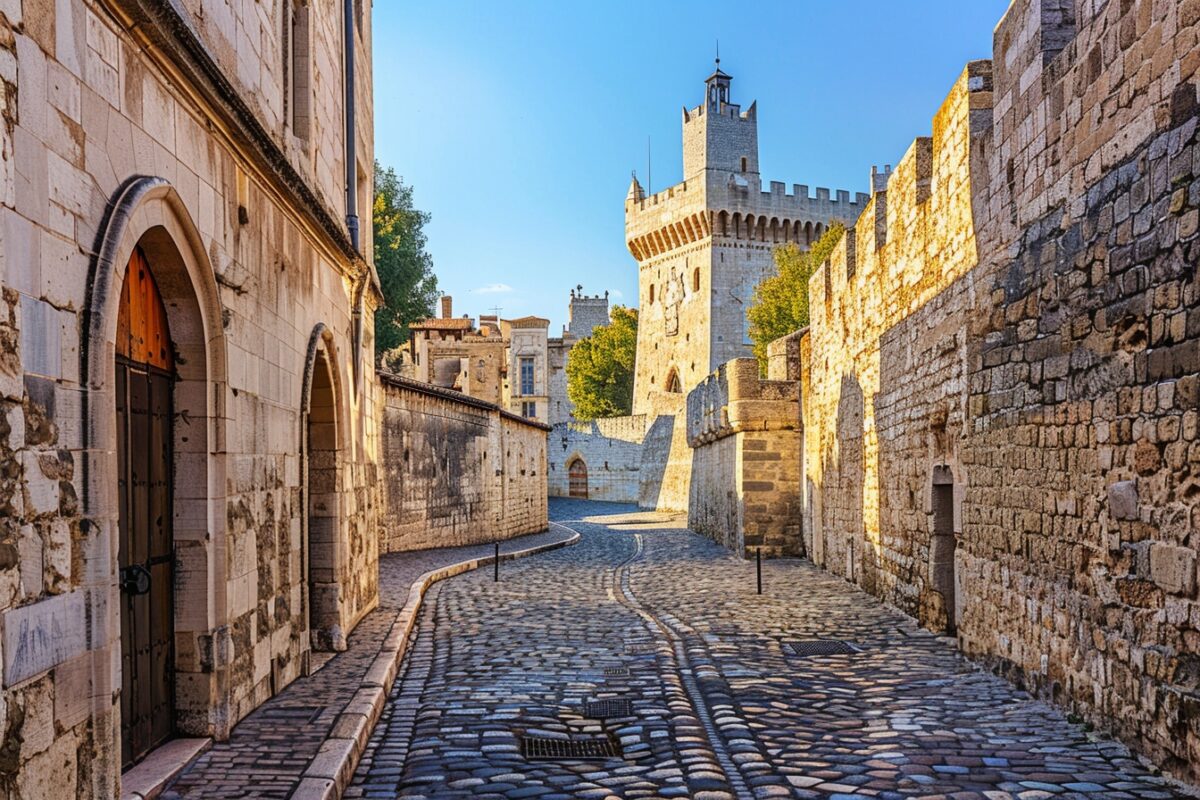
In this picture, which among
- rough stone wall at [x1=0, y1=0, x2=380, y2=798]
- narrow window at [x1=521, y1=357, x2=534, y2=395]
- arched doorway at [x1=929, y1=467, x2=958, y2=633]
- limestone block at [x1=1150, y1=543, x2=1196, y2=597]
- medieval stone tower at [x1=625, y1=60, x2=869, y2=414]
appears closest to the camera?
rough stone wall at [x1=0, y1=0, x2=380, y2=798]

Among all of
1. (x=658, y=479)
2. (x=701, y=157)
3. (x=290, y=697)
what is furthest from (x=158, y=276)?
(x=701, y=157)

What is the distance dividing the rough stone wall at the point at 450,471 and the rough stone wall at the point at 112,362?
8628 millimetres

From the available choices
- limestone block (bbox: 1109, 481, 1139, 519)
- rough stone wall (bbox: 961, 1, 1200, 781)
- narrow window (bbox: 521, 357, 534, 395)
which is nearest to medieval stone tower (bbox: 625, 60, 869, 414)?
narrow window (bbox: 521, 357, 534, 395)

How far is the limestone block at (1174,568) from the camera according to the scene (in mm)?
4609

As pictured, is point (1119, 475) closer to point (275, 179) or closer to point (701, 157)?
point (275, 179)

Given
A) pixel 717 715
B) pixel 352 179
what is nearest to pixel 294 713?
pixel 717 715

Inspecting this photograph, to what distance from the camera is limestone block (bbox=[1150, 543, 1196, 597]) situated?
15.1 ft

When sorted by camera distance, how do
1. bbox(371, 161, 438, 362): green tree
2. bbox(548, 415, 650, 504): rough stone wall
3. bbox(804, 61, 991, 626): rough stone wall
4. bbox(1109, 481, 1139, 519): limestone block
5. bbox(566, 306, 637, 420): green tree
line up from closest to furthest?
bbox(1109, 481, 1139, 519): limestone block, bbox(804, 61, 991, 626): rough stone wall, bbox(371, 161, 438, 362): green tree, bbox(548, 415, 650, 504): rough stone wall, bbox(566, 306, 637, 420): green tree

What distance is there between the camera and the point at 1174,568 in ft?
15.6

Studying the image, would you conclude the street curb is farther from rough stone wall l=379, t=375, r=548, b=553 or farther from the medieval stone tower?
the medieval stone tower

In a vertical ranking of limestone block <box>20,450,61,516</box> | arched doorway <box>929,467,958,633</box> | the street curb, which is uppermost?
limestone block <box>20,450,61,516</box>

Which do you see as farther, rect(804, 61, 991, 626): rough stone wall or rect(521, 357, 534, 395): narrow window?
rect(521, 357, 534, 395): narrow window

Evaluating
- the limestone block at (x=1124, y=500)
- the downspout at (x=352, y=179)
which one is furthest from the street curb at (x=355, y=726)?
the limestone block at (x=1124, y=500)

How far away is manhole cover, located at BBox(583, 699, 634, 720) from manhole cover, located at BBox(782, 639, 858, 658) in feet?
7.11
